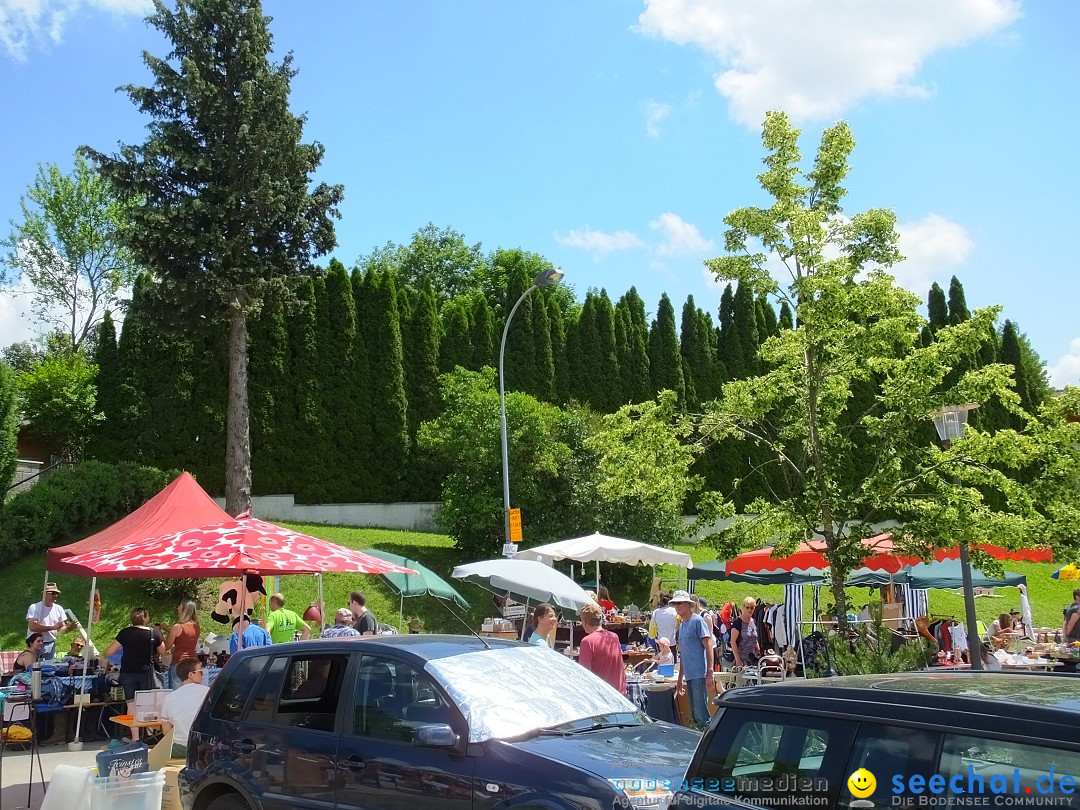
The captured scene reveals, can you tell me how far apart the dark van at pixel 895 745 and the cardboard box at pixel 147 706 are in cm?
764

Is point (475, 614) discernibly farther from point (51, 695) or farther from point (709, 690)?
point (709, 690)

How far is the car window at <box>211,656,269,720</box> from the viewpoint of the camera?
253 inches

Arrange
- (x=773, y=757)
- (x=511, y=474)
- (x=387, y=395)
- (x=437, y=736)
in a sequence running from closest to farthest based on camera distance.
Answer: (x=773, y=757) < (x=437, y=736) < (x=511, y=474) < (x=387, y=395)

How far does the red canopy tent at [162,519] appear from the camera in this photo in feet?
44.8

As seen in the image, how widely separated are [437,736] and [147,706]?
606 centimetres

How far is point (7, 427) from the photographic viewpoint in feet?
82.5

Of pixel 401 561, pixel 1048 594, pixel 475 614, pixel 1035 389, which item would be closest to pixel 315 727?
pixel 401 561

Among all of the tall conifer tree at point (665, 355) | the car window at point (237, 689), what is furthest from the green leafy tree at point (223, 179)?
the tall conifer tree at point (665, 355)

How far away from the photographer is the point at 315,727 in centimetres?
590

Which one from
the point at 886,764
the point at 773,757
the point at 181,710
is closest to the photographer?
the point at 886,764

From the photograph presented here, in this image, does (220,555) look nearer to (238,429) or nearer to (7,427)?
(238,429)

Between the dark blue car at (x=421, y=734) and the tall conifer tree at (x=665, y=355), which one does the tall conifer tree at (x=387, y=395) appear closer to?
the tall conifer tree at (x=665, y=355)

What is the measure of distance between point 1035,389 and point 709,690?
49.9 metres

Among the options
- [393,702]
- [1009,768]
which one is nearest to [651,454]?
[393,702]
